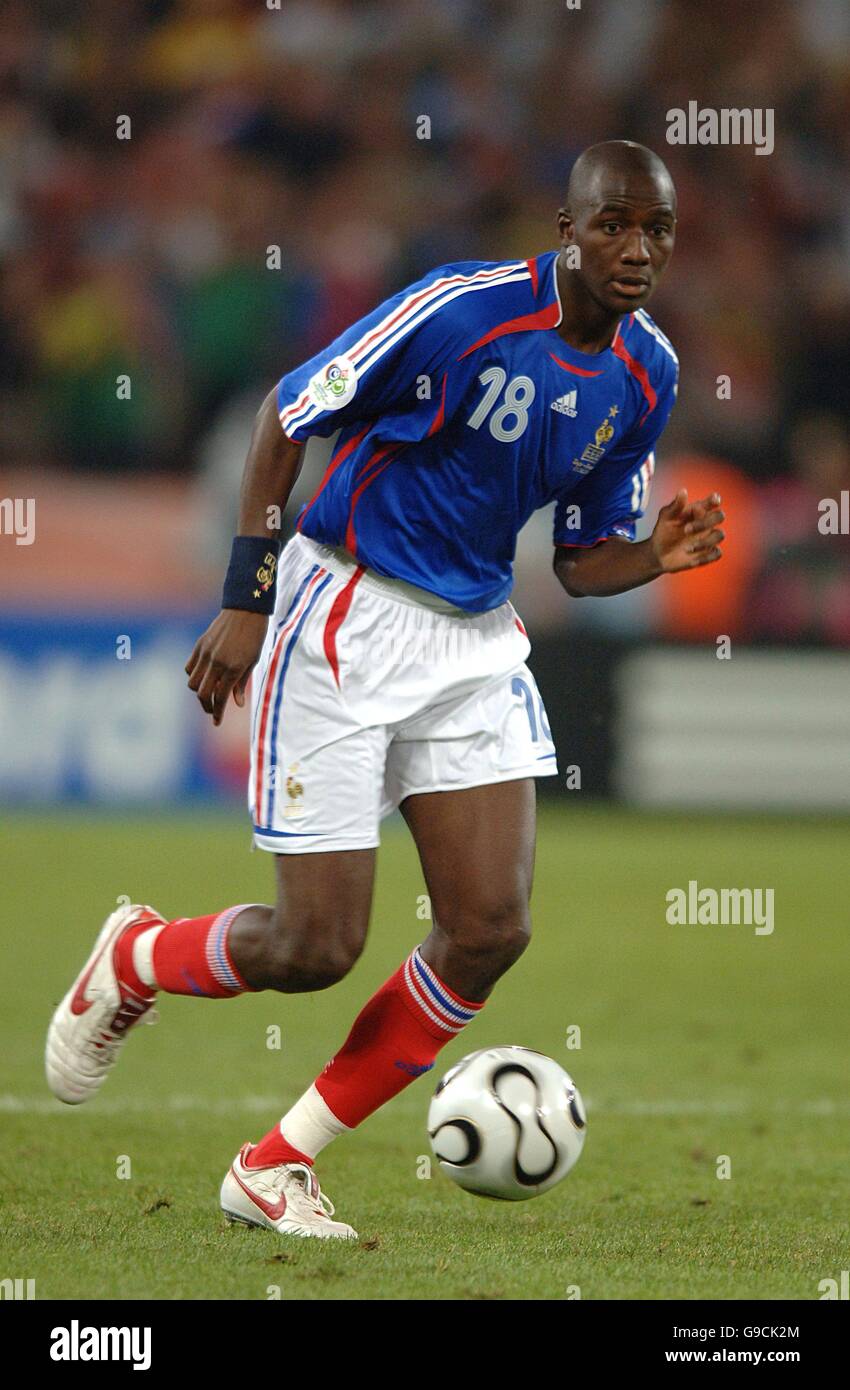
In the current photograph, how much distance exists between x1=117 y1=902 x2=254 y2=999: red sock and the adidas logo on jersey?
4.17ft

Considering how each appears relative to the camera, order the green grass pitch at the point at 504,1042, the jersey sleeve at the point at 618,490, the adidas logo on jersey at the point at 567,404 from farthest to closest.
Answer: the jersey sleeve at the point at 618,490 < the adidas logo on jersey at the point at 567,404 < the green grass pitch at the point at 504,1042

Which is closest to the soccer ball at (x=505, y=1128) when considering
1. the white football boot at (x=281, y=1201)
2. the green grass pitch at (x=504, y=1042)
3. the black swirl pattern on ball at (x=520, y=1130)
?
the black swirl pattern on ball at (x=520, y=1130)

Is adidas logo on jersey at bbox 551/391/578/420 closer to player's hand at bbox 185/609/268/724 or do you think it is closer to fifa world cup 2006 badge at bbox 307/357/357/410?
fifa world cup 2006 badge at bbox 307/357/357/410

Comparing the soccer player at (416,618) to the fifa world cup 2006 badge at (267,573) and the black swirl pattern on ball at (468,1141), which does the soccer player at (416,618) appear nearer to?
the fifa world cup 2006 badge at (267,573)

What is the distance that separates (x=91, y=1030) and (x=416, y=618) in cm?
122

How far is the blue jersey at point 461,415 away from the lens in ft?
12.6

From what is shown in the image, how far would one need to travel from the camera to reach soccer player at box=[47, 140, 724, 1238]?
12.6ft

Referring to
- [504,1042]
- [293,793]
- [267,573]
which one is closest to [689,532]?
[267,573]

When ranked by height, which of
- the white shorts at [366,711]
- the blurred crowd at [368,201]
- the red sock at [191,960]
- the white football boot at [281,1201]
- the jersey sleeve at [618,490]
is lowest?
the white football boot at [281,1201]

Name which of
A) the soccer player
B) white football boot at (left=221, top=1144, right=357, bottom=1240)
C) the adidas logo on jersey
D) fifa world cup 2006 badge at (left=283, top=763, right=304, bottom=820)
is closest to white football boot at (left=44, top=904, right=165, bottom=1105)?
the soccer player

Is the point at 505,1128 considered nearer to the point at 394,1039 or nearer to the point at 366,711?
the point at 394,1039

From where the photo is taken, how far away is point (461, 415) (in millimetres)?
3928

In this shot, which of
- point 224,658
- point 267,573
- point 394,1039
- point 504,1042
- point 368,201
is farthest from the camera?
point 368,201
